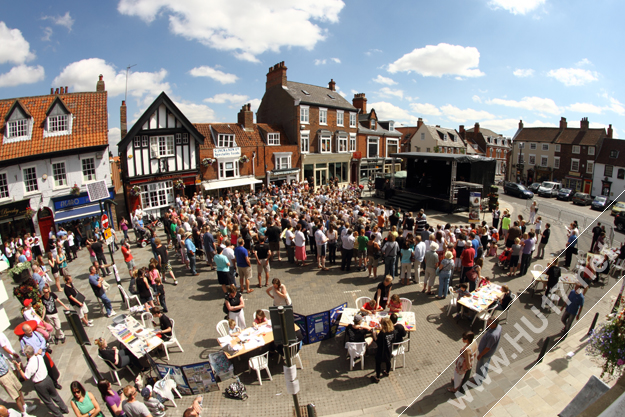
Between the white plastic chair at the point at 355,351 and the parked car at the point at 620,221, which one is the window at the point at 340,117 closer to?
the white plastic chair at the point at 355,351

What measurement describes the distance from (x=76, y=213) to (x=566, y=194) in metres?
34.2

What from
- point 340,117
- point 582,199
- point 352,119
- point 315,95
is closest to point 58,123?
point 315,95

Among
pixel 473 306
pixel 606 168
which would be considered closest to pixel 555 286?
pixel 606 168

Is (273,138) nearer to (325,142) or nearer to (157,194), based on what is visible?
(325,142)

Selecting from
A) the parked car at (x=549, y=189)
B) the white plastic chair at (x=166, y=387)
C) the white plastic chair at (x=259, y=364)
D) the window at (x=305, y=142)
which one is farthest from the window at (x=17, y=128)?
the parked car at (x=549, y=189)

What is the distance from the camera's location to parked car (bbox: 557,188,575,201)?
83.6ft

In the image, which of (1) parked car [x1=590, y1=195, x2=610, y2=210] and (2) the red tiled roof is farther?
(2) the red tiled roof

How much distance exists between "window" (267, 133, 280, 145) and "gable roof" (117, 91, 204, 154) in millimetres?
7157

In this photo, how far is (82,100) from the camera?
715 inches

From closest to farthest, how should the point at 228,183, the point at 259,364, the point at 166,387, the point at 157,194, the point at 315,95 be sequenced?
the point at 166,387 < the point at 259,364 < the point at 157,194 < the point at 228,183 < the point at 315,95

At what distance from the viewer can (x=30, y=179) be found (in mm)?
15195

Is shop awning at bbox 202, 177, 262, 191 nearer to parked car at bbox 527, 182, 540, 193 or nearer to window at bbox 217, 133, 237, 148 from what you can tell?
window at bbox 217, 133, 237, 148

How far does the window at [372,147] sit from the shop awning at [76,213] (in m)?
28.4

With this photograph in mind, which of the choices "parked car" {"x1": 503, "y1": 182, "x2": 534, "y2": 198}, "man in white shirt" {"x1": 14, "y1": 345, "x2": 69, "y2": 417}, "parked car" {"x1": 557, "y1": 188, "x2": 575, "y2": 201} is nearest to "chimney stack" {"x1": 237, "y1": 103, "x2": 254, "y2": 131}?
"man in white shirt" {"x1": 14, "y1": 345, "x2": 69, "y2": 417}
